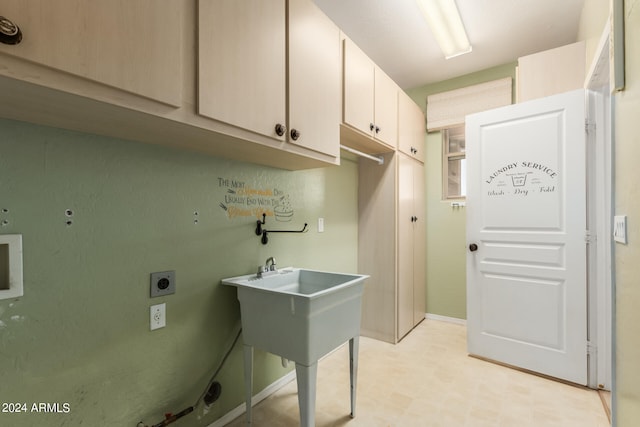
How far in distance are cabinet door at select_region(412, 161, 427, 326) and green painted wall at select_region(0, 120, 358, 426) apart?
1817mm

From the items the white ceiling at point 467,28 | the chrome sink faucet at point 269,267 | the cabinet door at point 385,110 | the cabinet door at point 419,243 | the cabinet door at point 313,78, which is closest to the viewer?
the cabinet door at point 313,78

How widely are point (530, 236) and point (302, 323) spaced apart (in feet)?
6.19

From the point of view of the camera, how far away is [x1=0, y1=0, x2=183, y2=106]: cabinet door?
0.73m

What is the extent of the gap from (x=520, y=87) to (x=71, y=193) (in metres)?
3.02

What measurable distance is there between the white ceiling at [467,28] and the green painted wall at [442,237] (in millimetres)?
365

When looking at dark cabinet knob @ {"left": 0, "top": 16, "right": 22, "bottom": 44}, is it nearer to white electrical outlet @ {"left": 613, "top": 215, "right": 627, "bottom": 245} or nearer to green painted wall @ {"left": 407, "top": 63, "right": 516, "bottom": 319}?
white electrical outlet @ {"left": 613, "top": 215, "right": 627, "bottom": 245}

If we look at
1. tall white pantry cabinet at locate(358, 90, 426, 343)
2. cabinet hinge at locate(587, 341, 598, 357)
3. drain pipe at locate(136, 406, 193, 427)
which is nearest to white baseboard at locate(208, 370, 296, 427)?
drain pipe at locate(136, 406, 193, 427)

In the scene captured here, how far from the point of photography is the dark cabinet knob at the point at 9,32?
2.23 ft

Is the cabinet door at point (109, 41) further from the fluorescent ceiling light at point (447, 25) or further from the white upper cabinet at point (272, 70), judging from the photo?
the fluorescent ceiling light at point (447, 25)

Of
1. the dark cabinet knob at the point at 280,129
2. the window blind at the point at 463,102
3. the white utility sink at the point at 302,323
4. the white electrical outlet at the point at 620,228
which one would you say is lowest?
the white utility sink at the point at 302,323

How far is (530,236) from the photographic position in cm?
223

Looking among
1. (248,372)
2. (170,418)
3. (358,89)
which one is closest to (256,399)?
(248,372)

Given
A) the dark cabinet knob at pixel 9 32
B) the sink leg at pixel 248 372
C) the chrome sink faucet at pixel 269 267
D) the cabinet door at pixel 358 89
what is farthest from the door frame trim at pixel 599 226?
the dark cabinet knob at pixel 9 32

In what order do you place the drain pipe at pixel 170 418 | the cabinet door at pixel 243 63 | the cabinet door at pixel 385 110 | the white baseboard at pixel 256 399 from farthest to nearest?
the cabinet door at pixel 385 110
the white baseboard at pixel 256 399
the drain pipe at pixel 170 418
the cabinet door at pixel 243 63
